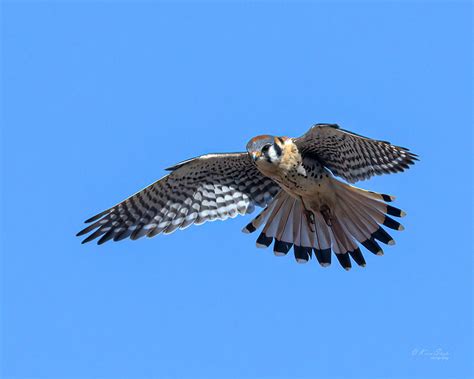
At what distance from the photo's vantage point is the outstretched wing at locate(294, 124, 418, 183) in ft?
29.5

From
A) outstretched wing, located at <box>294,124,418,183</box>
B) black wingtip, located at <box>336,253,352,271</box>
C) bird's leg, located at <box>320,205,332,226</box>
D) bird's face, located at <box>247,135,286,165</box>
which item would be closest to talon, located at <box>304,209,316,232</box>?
bird's leg, located at <box>320,205,332,226</box>

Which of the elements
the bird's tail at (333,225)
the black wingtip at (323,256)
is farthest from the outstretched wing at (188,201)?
the black wingtip at (323,256)

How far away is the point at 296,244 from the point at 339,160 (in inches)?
53.0

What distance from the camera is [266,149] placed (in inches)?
362

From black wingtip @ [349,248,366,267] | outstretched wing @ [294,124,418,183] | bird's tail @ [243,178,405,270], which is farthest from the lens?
black wingtip @ [349,248,366,267]

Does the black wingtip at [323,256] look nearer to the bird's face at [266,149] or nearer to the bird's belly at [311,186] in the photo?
the bird's belly at [311,186]

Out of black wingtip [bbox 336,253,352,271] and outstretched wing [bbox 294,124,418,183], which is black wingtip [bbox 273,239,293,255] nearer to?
black wingtip [bbox 336,253,352,271]

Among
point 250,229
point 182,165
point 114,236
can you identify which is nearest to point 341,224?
point 250,229

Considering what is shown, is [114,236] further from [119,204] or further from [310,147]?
[310,147]

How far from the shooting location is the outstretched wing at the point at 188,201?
33.4 ft

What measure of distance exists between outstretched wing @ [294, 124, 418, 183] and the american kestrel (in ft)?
0.08

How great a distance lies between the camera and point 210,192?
33.8 ft

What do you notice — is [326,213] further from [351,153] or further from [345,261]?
[351,153]

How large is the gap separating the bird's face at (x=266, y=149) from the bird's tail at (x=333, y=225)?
0.83 m
